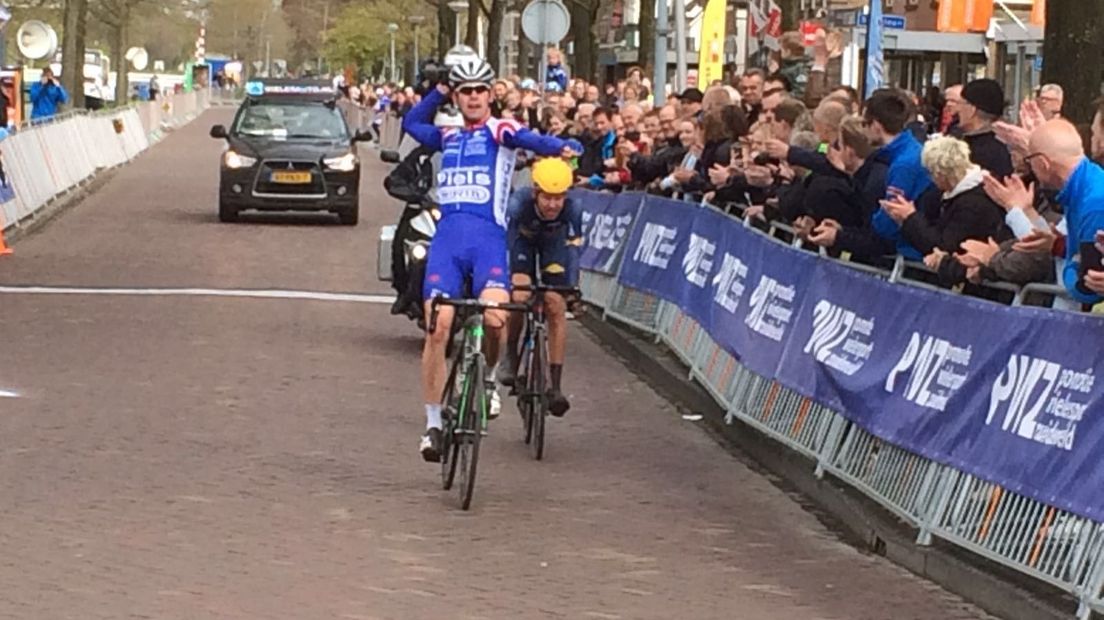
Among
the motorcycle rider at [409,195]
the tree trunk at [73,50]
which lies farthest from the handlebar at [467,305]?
the tree trunk at [73,50]

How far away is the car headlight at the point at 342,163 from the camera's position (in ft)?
97.9

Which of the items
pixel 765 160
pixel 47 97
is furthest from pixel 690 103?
pixel 47 97

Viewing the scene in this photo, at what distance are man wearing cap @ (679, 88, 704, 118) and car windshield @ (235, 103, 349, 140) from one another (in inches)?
457

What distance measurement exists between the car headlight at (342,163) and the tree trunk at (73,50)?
22527mm

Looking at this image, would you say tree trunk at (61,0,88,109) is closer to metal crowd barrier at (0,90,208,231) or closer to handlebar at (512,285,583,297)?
metal crowd barrier at (0,90,208,231)

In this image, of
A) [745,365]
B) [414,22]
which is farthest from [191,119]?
[745,365]

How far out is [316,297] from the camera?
2009cm

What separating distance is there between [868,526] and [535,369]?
7.89 feet

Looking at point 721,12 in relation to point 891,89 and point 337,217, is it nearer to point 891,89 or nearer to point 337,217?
point 337,217

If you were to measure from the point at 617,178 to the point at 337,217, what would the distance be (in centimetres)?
1309

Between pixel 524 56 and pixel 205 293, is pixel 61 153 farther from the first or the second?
pixel 524 56

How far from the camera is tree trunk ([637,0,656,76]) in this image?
1580 inches

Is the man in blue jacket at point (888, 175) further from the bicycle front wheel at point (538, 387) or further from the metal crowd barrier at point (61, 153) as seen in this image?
the metal crowd barrier at point (61, 153)

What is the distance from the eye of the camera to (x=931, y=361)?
932 centimetres
